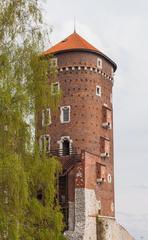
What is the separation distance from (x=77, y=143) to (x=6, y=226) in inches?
762

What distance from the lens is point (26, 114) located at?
14.8m

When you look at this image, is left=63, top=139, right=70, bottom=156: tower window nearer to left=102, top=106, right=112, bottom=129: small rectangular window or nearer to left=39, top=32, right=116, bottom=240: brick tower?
left=39, top=32, right=116, bottom=240: brick tower

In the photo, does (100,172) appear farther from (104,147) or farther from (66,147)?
(66,147)

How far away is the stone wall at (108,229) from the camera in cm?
3108

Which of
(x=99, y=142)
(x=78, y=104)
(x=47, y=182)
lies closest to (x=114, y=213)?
(x=99, y=142)

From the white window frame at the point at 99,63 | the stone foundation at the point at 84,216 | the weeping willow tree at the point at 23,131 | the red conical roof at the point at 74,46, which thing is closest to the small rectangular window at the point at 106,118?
the white window frame at the point at 99,63

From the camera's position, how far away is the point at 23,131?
1470 cm

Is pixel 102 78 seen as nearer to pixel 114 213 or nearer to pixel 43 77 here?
pixel 114 213

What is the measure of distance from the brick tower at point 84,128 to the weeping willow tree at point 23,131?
15.1m

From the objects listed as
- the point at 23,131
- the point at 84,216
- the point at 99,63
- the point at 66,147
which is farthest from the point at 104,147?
the point at 23,131

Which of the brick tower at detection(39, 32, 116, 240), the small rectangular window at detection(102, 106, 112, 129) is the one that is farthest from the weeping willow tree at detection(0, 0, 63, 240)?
the small rectangular window at detection(102, 106, 112, 129)

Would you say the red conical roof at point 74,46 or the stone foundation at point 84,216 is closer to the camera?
the stone foundation at point 84,216

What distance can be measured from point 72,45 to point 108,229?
38.4 ft

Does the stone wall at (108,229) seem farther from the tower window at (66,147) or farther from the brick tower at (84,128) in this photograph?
the tower window at (66,147)
